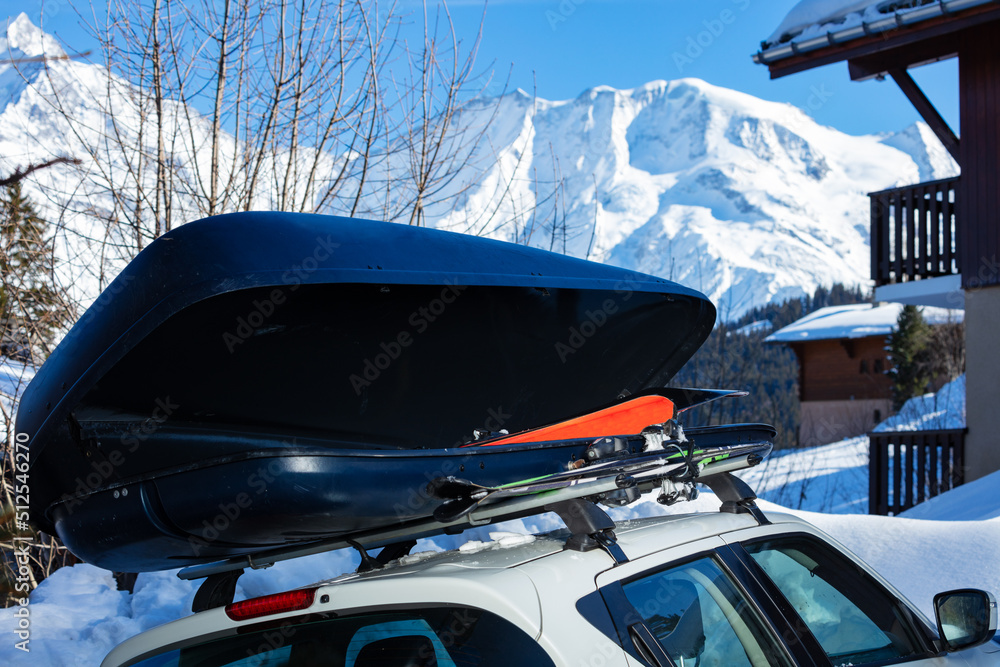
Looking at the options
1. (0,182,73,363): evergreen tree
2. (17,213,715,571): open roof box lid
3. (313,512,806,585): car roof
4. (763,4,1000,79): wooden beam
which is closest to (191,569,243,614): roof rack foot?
(17,213,715,571): open roof box lid

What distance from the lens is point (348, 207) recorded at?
23.2 ft

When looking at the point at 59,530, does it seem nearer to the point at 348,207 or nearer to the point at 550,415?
the point at 550,415

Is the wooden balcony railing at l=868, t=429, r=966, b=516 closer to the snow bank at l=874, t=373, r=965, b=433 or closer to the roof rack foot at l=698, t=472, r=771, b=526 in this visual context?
the snow bank at l=874, t=373, r=965, b=433

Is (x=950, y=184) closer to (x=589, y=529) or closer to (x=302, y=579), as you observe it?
(x=302, y=579)

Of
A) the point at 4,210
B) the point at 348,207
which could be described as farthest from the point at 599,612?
the point at 348,207

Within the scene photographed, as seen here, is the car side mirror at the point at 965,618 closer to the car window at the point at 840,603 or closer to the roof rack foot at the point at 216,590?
the car window at the point at 840,603

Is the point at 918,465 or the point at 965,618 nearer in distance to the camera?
the point at 965,618

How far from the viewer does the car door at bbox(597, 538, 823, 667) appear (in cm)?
191

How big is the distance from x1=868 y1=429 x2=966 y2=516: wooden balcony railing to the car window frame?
1013 cm

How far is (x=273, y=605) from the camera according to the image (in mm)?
1878

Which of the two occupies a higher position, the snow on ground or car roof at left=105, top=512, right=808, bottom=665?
car roof at left=105, top=512, right=808, bottom=665

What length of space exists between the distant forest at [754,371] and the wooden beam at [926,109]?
390 centimetres

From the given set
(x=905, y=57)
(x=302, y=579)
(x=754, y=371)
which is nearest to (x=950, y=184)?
(x=905, y=57)

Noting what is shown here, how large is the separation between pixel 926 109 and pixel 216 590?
12457mm
